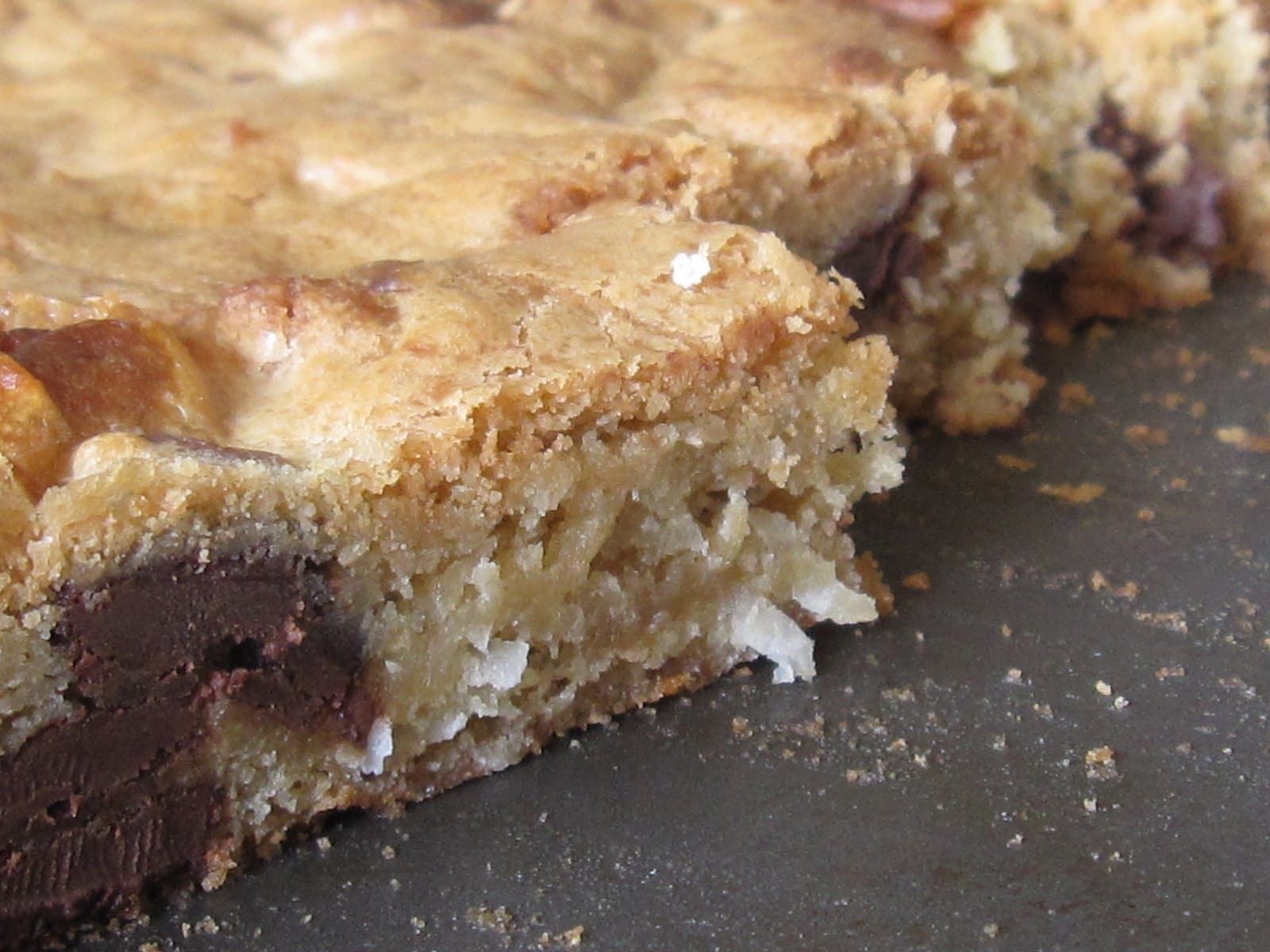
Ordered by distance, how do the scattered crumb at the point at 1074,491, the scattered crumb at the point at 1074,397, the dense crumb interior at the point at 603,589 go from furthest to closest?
the scattered crumb at the point at 1074,397, the scattered crumb at the point at 1074,491, the dense crumb interior at the point at 603,589

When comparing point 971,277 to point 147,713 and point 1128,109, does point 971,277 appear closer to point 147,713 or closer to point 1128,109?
point 1128,109

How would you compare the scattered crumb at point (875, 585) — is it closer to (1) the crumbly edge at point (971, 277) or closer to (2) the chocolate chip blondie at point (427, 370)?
(2) the chocolate chip blondie at point (427, 370)

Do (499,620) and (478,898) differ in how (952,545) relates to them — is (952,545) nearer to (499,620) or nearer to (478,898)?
(499,620)

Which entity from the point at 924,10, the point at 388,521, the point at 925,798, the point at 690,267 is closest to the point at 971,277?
the point at 924,10

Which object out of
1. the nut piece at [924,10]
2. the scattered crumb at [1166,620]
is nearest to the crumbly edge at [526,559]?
the scattered crumb at [1166,620]

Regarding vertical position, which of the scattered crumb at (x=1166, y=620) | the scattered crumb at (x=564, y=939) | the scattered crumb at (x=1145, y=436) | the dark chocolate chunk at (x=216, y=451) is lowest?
the scattered crumb at (x=1145, y=436)

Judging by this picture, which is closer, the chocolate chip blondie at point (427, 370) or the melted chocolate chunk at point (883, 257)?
the chocolate chip blondie at point (427, 370)

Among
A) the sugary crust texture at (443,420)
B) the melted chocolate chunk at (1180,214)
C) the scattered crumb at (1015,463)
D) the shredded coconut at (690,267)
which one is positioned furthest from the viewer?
the melted chocolate chunk at (1180,214)
